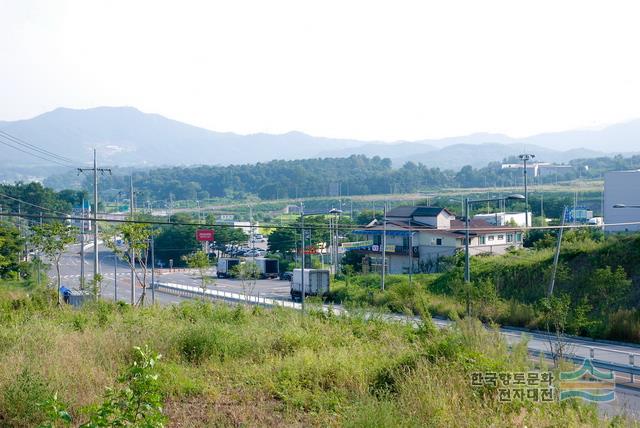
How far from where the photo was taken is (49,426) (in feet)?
17.8

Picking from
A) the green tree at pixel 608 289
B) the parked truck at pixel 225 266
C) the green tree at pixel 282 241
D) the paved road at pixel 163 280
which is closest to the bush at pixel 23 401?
the green tree at pixel 608 289

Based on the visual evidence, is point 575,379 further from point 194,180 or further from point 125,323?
point 194,180

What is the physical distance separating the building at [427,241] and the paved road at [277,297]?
695cm

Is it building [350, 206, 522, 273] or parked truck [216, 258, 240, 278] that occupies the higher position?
building [350, 206, 522, 273]

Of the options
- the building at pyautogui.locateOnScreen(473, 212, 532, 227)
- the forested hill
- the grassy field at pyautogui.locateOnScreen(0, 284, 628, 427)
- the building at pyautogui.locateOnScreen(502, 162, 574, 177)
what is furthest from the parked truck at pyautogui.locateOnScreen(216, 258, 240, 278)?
the forested hill

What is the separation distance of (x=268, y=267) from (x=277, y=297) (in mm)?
11970

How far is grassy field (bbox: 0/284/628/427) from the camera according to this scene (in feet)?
22.7

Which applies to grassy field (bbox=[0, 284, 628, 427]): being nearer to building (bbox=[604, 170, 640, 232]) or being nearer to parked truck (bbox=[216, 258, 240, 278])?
parked truck (bbox=[216, 258, 240, 278])

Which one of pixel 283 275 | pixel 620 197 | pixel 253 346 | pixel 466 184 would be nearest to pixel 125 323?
pixel 253 346

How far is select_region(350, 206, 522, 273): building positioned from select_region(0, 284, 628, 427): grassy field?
31157mm

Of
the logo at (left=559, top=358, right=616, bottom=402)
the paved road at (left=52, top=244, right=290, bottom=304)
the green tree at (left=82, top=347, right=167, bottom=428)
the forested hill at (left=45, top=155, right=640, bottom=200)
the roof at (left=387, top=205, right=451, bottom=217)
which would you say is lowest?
the paved road at (left=52, top=244, right=290, bottom=304)

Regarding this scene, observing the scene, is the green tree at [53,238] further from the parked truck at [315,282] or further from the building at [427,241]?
the building at [427,241]

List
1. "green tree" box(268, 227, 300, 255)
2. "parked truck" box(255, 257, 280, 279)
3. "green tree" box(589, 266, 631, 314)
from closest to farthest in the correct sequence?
"green tree" box(589, 266, 631, 314) < "parked truck" box(255, 257, 280, 279) < "green tree" box(268, 227, 300, 255)

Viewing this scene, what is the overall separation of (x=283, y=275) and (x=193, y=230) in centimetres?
727
